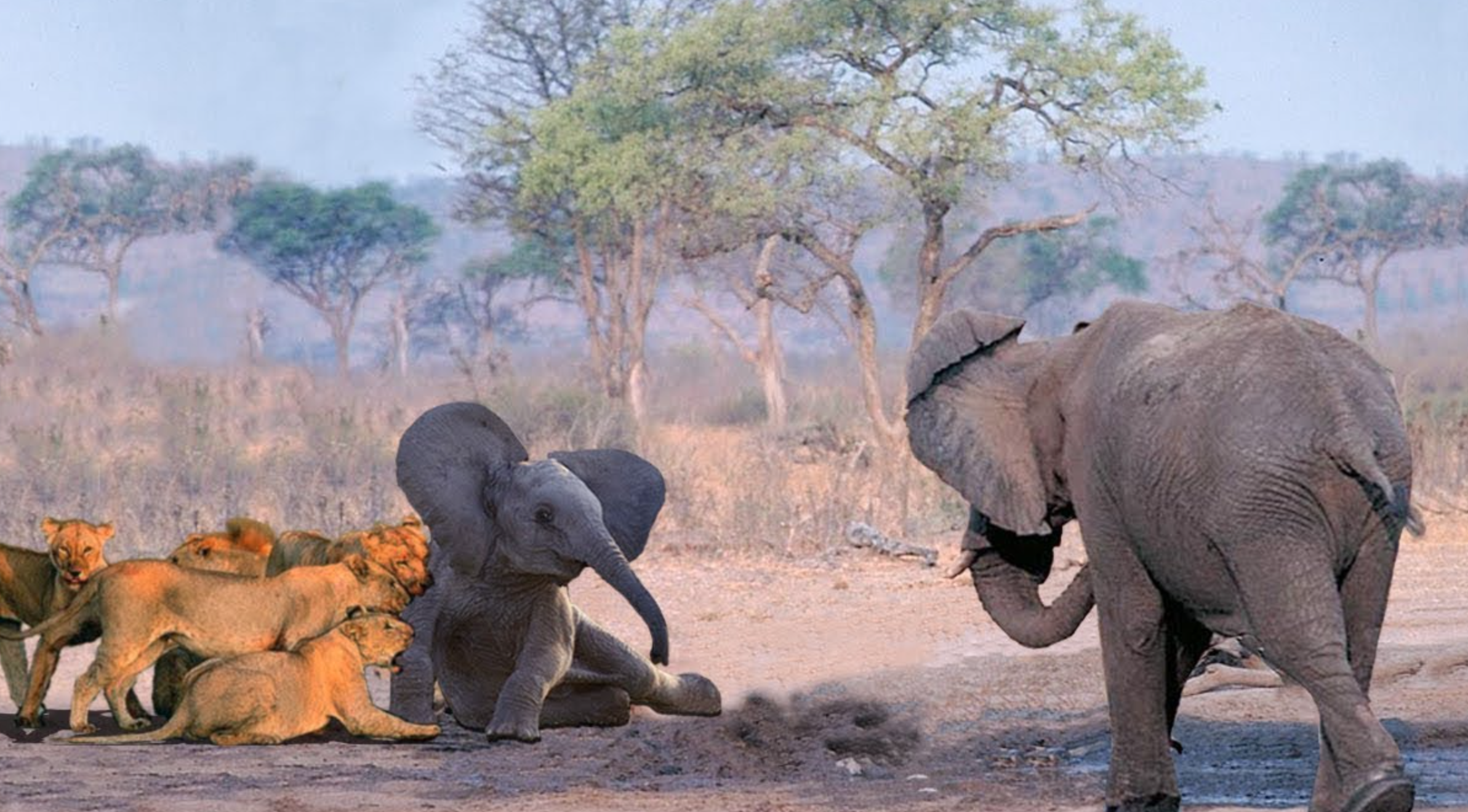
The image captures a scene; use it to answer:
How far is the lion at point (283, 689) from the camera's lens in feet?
24.2

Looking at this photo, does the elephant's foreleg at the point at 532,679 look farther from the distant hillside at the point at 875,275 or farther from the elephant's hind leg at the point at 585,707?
the distant hillside at the point at 875,275

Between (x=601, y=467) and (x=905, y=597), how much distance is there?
4.17m

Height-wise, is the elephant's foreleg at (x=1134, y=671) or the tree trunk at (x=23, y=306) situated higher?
the tree trunk at (x=23, y=306)

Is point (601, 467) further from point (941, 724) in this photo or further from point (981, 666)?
point (981, 666)

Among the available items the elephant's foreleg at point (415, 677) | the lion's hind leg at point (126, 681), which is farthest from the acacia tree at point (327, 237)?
the lion's hind leg at point (126, 681)

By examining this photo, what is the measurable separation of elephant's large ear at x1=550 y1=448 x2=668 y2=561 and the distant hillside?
25.9 metres

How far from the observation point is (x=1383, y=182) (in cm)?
4438

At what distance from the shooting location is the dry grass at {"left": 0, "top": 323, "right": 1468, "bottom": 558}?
14664mm

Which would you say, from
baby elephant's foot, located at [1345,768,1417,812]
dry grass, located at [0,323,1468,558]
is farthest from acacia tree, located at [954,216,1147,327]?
baby elephant's foot, located at [1345,768,1417,812]

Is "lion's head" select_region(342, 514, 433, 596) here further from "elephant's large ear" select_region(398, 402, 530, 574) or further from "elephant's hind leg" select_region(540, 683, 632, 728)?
"elephant's hind leg" select_region(540, 683, 632, 728)

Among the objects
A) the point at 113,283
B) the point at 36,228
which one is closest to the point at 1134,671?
the point at 113,283

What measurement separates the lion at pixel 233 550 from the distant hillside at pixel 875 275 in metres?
25.9

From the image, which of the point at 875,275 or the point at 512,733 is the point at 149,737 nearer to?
the point at 512,733

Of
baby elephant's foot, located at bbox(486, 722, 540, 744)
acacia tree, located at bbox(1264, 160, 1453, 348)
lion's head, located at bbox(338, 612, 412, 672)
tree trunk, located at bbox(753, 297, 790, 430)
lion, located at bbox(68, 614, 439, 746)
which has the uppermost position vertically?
acacia tree, located at bbox(1264, 160, 1453, 348)
